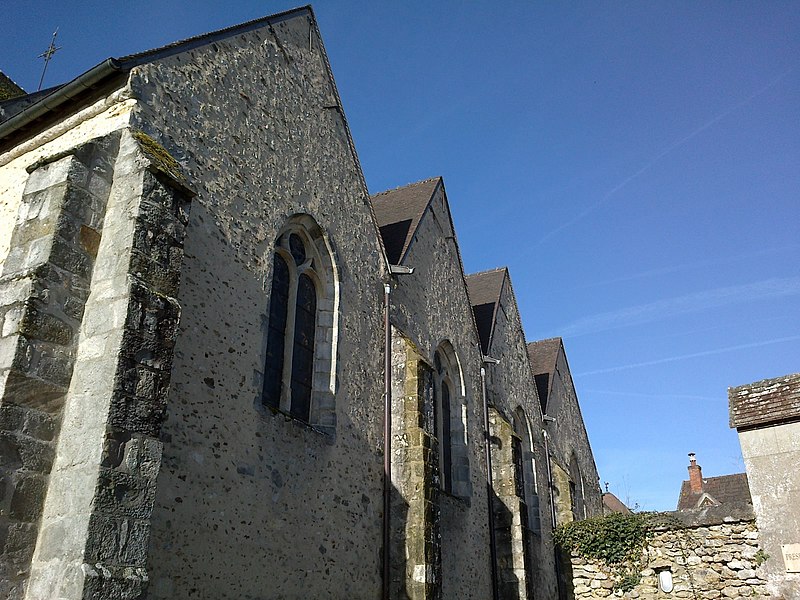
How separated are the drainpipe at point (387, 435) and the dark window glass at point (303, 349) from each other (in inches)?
67.2

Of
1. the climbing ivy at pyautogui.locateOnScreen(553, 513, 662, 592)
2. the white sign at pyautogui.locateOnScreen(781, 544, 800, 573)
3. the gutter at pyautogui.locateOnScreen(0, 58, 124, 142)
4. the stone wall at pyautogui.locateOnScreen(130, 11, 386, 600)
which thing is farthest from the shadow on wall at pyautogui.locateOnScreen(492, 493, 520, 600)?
the gutter at pyautogui.locateOnScreen(0, 58, 124, 142)

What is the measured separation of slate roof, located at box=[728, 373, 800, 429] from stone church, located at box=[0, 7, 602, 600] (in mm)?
5306

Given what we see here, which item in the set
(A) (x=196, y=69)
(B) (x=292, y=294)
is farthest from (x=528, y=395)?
(A) (x=196, y=69)

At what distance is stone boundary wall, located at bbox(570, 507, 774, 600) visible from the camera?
13281 mm

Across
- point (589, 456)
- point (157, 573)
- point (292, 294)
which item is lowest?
point (157, 573)

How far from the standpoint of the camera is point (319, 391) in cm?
955

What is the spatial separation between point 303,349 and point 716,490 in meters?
32.8

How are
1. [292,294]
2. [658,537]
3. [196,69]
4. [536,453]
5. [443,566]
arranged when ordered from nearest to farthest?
[196,69], [292,294], [443,566], [658,537], [536,453]

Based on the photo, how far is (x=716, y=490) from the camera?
116 feet

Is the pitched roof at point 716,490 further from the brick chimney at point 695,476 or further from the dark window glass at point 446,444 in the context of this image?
the dark window glass at point 446,444

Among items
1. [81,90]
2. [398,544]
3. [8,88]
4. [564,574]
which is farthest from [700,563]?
[8,88]

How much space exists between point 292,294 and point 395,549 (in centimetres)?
401

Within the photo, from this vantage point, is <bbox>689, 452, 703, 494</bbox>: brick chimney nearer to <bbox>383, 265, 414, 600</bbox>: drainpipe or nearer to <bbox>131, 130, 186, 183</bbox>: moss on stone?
<bbox>383, 265, 414, 600</bbox>: drainpipe

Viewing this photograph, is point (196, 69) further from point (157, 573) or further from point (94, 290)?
point (157, 573)
